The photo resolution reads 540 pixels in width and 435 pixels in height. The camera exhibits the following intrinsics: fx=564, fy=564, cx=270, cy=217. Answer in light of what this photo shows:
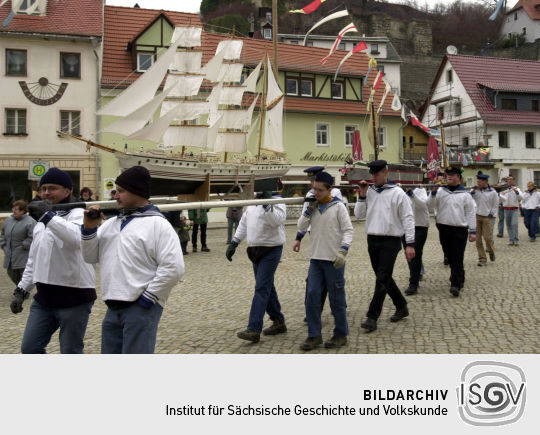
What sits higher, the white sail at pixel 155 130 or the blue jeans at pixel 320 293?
the white sail at pixel 155 130

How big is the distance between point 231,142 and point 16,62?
12036mm

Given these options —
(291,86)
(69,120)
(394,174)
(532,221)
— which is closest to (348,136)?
(291,86)

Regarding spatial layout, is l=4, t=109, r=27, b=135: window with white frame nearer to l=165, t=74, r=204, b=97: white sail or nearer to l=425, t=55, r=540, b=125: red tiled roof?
l=165, t=74, r=204, b=97: white sail

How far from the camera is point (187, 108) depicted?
2347 cm

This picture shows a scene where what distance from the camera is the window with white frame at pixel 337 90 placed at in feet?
121

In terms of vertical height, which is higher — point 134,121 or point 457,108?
point 457,108

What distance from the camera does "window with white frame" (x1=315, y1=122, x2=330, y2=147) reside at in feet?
118

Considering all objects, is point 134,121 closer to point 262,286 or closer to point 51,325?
point 262,286

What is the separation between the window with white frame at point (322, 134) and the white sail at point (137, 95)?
631 inches

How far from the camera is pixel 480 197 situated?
13.2 metres

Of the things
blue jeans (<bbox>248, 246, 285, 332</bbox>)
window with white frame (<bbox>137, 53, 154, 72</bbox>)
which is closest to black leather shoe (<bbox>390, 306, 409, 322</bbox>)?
blue jeans (<bbox>248, 246, 285, 332</bbox>)

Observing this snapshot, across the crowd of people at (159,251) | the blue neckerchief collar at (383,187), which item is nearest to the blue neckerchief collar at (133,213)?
the crowd of people at (159,251)

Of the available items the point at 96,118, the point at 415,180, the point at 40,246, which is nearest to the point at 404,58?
the point at 415,180

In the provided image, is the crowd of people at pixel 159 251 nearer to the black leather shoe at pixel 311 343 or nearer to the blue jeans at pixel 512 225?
the black leather shoe at pixel 311 343
